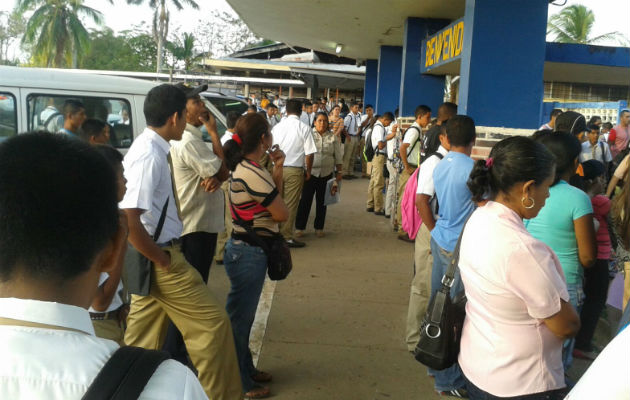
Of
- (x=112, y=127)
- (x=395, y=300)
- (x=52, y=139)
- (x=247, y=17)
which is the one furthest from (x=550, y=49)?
(x=247, y=17)

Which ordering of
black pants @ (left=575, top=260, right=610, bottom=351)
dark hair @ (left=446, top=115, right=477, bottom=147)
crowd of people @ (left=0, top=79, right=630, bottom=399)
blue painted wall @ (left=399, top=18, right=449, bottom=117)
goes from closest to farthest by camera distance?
crowd of people @ (left=0, top=79, right=630, bottom=399), dark hair @ (left=446, top=115, right=477, bottom=147), black pants @ (left=575, top=260, right=610, bottom=351), blue painted wall @ (left=399, top=18, right=449, bottom=117)

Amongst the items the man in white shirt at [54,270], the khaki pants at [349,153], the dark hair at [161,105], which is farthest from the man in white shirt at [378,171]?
the man in white shirt at [54,270]

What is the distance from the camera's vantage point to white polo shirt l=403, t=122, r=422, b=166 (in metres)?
7.52

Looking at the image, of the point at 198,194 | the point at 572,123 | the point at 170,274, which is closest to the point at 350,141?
the point at 572,123

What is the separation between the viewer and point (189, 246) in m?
4.18

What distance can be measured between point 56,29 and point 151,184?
128 feet

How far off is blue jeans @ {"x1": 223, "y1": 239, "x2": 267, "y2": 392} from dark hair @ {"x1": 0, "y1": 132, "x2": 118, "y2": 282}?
2332 mm

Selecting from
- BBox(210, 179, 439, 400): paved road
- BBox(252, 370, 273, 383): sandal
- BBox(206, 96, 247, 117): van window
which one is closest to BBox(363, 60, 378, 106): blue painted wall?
BBox(206, 96, 247, 117): van window

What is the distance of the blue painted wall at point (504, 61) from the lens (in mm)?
5789

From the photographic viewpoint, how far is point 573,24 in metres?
33.3

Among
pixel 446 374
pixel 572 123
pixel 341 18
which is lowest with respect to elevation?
pixel 446 374

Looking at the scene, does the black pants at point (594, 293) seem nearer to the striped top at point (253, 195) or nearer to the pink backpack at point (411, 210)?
the pink backpack at point (411, 210)

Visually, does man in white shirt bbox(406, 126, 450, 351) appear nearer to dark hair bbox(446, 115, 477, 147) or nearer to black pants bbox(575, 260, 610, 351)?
dark hair bbox(446, 115, 477, 147)

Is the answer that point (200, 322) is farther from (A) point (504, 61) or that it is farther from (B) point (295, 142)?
(B) point (295, 142)
